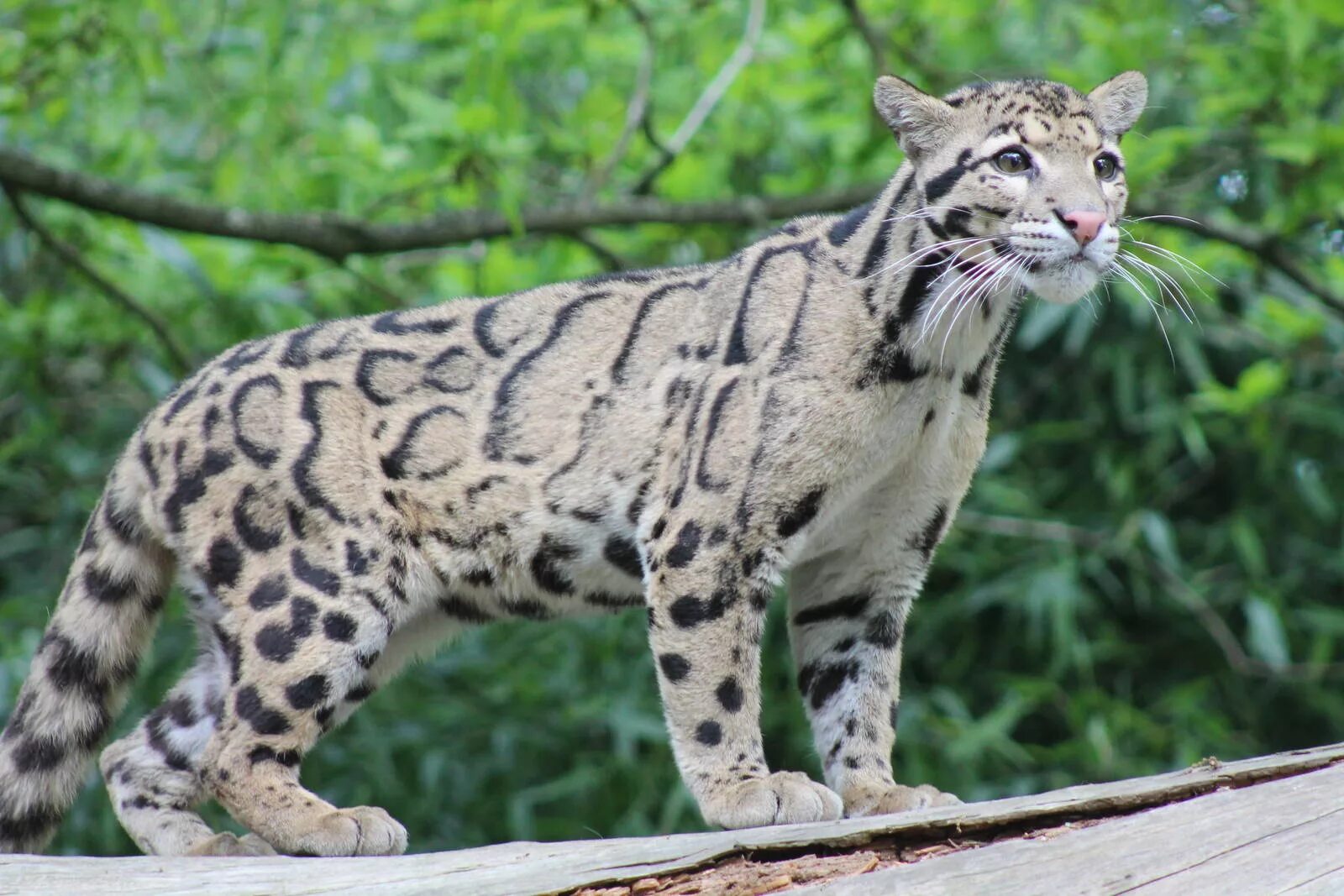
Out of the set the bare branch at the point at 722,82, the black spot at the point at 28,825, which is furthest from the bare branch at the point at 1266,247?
the black spot at the point at 28,825

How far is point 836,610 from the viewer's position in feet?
18.6

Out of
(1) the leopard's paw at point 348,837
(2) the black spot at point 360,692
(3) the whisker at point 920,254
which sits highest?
(3) the whisker at point 920,254

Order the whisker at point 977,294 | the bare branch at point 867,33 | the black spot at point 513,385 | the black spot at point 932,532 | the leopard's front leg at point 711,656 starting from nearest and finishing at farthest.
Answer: the whisker at point 977,294 < the leopard's front leg at point 711,656 < the black spot at point 932,532 < the black spot at point 513,385 < the bare branch at point 867,33

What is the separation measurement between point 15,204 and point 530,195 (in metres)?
2.76

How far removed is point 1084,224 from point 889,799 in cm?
189

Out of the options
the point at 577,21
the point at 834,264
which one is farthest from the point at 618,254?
the point at 834,264

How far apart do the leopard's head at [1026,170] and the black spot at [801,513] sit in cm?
89

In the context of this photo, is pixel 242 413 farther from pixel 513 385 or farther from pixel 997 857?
pixel 997 857

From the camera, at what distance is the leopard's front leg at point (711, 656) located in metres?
5.11

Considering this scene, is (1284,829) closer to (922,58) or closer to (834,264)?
(834,264)

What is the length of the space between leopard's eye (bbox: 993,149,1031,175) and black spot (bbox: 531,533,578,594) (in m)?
1.89

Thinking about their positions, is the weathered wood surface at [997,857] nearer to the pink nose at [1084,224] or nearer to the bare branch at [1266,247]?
the pink nose at [1084,224]

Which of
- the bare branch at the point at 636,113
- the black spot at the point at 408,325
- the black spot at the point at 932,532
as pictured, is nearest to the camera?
the black spot at the point at 932,532

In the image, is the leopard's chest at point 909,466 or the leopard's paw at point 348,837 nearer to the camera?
the leopard's paw at point 348,837
